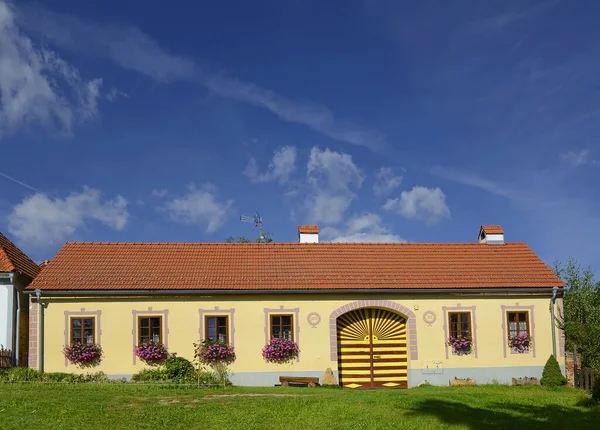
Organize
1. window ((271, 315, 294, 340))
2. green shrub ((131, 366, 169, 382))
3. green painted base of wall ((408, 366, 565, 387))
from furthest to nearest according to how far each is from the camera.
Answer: green painted base of wall ((408, 366, 565, 387))
window ((271, 315, 294, 340))
green shrub ((131, 366, 169, 382))

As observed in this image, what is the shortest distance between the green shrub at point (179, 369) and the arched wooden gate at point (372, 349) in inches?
197

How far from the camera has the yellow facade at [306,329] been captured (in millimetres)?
20594

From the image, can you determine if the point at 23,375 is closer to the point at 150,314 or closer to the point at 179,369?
the point at 150,314

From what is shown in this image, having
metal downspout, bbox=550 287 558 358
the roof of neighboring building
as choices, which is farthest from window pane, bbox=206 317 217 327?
metal downspout, bbox=550 287 558 358

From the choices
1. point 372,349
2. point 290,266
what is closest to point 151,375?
point 290,266

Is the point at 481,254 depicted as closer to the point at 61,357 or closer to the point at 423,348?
the point at 423,348

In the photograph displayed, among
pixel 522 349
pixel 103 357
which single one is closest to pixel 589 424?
pixel 522 349

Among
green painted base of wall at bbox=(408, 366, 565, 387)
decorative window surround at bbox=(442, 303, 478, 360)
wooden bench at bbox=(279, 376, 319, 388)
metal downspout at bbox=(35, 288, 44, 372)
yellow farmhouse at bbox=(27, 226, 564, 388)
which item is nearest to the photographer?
wooden bench at bbox=(279, 376, 319, 388)

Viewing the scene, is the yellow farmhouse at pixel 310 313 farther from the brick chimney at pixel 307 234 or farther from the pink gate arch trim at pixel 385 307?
the brick chimney at pixel 307 234

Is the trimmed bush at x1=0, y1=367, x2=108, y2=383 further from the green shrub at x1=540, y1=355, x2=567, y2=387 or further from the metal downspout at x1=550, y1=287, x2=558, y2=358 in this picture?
the metal downspout at x1=550, y1=287, x2=558, y2=358

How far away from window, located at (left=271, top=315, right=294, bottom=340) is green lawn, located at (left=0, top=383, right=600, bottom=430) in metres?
3.21

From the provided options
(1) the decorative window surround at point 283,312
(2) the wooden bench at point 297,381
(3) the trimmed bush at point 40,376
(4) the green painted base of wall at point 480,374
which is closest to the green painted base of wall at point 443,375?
(4) the green painted base of wall at point 480,374

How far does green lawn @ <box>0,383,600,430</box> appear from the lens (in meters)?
13.0

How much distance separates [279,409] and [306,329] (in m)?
6.75
